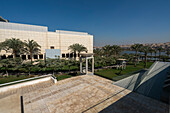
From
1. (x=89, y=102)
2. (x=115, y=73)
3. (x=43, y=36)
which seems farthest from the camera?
(x=43, y=36)

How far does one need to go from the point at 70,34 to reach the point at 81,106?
39.9 m

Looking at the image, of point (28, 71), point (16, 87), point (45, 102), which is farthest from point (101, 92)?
point (28, 71)

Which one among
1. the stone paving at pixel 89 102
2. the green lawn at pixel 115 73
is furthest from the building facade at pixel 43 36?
the stone paving at pixel 89 102

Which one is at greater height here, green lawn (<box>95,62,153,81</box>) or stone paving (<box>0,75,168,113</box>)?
green lawn (<box>95,62,153,81</box>)

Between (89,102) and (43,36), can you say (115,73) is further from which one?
(43,36)

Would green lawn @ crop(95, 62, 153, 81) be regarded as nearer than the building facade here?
Yes

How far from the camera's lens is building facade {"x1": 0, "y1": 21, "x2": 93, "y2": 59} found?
103ft

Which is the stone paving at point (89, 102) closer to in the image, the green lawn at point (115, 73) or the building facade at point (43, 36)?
the green lawn at point (115, 73)

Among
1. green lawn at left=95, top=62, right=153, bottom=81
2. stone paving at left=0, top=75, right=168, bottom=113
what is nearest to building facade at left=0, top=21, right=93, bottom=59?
green lawn at left=95, top=62, right=153, bottom=81

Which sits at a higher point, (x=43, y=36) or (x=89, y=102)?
(x=43, y=36)

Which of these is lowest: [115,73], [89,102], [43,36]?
[89,102]

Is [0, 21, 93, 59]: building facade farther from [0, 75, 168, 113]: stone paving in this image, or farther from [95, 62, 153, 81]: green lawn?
[0, 75, 168, 113]: stone paving

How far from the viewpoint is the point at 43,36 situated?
3703 cm

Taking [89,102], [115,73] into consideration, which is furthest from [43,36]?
[89,102]
